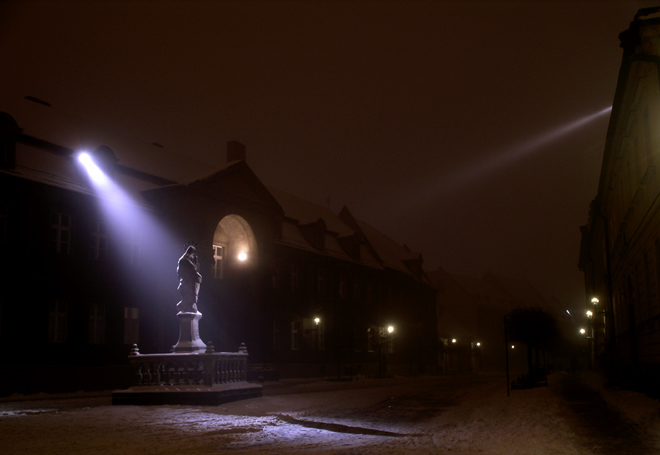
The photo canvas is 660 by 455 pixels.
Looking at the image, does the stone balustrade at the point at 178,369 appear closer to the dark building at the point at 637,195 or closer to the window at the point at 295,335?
the dark building at the point at 637,195

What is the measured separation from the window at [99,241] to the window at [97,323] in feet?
6.97

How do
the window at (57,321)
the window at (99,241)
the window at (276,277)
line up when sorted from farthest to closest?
the window at (276,277) < the window at (99,241) < the window at (57,321)

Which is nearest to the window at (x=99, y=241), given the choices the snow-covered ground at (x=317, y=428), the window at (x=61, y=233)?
the window at (x=61, y=233)

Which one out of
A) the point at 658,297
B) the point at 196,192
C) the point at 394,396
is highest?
the point at 196,192

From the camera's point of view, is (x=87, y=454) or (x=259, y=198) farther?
(x=259, y=198)

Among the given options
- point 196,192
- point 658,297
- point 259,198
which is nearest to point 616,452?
point 658,297

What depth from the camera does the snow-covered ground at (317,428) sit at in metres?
10.4

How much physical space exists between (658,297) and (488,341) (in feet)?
203

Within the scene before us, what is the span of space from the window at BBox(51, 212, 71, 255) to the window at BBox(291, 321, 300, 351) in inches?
700

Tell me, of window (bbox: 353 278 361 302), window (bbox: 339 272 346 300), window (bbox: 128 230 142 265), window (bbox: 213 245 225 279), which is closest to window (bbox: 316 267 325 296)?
window (bbox: 339 272 346 300)

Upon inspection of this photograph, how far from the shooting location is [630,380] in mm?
22562

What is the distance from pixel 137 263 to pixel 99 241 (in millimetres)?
2271

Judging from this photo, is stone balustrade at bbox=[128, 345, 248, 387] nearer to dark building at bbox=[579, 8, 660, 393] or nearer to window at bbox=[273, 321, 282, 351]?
dark building at bbox=[579, 8, 660, 393]

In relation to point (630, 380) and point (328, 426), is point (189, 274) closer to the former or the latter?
point (328, 426)
